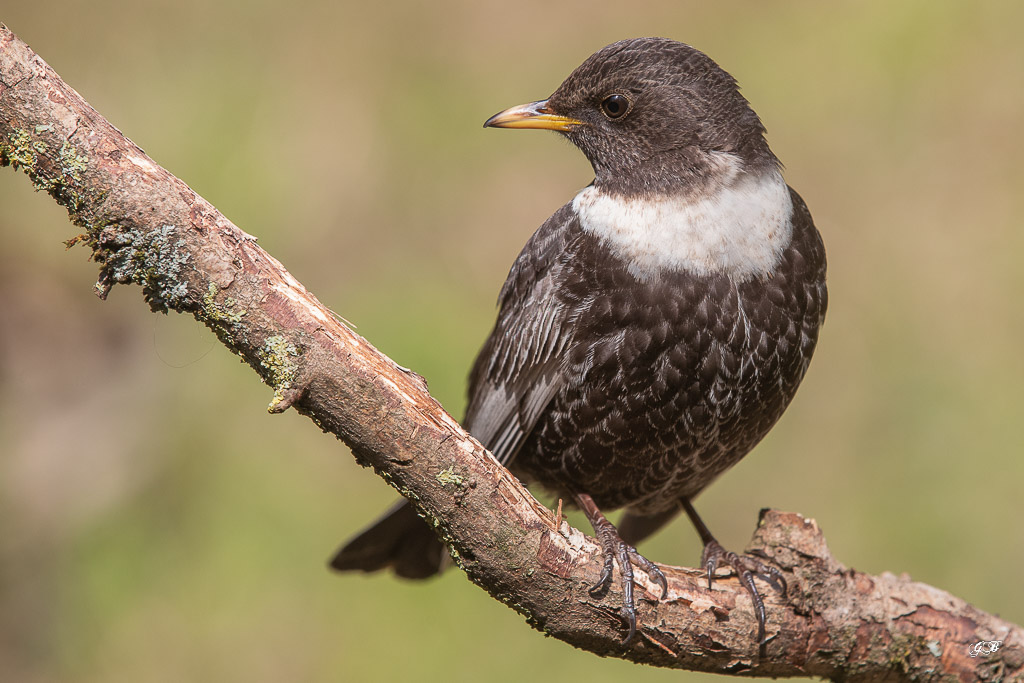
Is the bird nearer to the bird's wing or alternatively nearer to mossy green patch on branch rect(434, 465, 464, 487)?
the bird's wing

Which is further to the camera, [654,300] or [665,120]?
[665,120]

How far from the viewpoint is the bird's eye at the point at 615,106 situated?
3600 millimetres

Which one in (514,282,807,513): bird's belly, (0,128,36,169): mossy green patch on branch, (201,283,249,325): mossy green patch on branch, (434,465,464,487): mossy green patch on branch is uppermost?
(514,282,807,513): bird's belly

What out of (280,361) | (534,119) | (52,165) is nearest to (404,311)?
(534,119)

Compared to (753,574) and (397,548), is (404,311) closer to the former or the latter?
(397,548)

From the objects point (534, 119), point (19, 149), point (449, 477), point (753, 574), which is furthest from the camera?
point (534, 119)

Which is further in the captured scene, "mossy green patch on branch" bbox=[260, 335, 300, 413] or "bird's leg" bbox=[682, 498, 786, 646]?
"bird's leg" bbox=[682, 498, 786, 646]

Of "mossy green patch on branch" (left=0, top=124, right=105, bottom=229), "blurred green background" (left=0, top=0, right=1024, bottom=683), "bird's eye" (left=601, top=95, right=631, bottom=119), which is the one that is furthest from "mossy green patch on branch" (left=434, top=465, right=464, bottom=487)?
"blurred green background" (left=0, top=0, right=1024, bottom=683)

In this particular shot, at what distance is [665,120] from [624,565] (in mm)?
1458

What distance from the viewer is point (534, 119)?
3.81 metres

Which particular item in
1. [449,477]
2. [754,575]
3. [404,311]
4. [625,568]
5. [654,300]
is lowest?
[449,477]

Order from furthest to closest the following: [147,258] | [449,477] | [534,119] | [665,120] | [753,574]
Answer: [534,119] → [753,574] → [665,120] → [449,477] → [147,258]

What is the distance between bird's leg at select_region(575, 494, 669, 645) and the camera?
3359mm

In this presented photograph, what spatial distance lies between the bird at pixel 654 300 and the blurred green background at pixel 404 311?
6.89ft
